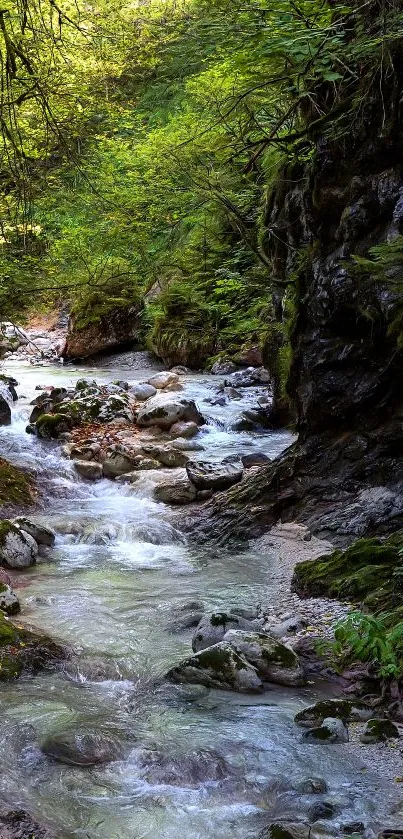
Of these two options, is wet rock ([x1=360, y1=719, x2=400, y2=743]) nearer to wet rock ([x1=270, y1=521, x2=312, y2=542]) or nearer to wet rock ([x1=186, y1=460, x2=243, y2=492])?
wet rock ([x1=270, y1=521, x2=312, y2=542])

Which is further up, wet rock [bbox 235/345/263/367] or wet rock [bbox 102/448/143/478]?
wet rock [bbox 235/345/263/367]

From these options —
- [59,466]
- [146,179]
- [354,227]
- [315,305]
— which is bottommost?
[59,466]

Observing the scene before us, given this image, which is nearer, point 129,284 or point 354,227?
point 354,227

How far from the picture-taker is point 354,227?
22.3 ft

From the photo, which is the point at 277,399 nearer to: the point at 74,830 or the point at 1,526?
the point at 1,526

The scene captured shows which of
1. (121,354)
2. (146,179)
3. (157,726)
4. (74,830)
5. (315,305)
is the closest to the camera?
(74,830)

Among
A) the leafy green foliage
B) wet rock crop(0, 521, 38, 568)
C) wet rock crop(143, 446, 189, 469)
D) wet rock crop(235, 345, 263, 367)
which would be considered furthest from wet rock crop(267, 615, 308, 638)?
wet rock crop(235, 345, 263, 367)

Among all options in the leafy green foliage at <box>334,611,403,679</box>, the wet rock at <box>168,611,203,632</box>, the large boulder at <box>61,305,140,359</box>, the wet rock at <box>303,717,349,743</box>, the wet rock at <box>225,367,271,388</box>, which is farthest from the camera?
the large boulder at <box>61,305,140,359</box>

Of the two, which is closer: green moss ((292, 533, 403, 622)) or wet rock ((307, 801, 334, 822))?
wet rock ((307, 801, 334, 822))

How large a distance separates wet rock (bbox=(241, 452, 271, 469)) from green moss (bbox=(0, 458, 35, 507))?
9.41ft

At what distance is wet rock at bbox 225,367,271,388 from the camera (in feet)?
48.0

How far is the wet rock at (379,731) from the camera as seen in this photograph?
352 centimetres

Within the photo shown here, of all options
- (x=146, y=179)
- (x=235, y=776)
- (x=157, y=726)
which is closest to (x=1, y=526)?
(x=157, y=726)

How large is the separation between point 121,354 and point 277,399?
825cm
